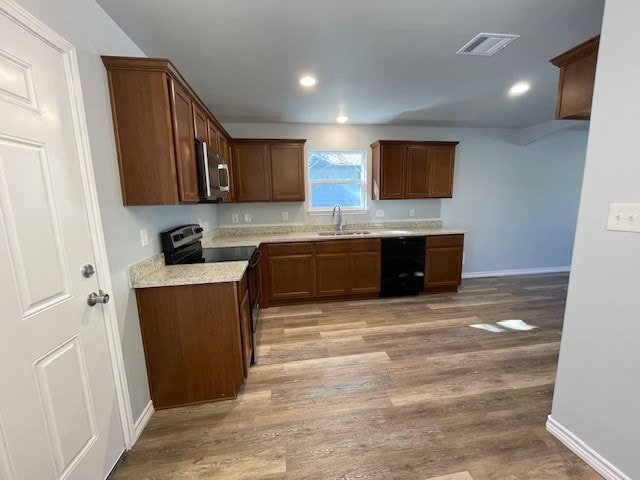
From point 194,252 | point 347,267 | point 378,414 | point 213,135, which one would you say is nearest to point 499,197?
point 347,267

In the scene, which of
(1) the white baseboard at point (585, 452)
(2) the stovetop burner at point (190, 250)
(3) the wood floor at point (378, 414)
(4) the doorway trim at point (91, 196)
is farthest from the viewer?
(2) the stovetop burner at point (190, 250)

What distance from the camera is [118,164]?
1.50 meters

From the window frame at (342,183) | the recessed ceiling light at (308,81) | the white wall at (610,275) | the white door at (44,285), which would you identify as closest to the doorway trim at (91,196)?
the white door at (44,285)

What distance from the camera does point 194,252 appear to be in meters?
2.38

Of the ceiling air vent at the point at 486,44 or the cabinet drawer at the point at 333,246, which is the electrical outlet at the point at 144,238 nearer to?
the cabinet drawer at the point at 333,246

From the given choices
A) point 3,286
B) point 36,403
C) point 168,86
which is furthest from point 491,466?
point 168,86

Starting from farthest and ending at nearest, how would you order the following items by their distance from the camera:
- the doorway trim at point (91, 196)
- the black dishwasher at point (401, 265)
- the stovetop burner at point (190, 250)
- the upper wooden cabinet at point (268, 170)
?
the black dishwasher at point (401, 265) → the upper wooden cabinet at point (268, 170) → the stovetop burner at point (190, 250) → the doorway trim at point (91, 196)

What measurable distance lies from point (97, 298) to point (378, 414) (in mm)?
1791

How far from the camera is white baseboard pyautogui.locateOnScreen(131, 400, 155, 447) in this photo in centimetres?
154

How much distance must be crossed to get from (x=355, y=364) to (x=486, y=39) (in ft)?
8.80

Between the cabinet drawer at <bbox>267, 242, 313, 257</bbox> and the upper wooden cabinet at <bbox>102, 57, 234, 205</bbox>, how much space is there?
1.77m

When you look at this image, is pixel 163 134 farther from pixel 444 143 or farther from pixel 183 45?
pixel 444 143

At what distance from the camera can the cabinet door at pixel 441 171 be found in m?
3.80

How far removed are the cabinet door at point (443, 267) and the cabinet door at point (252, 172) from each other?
252 cm
